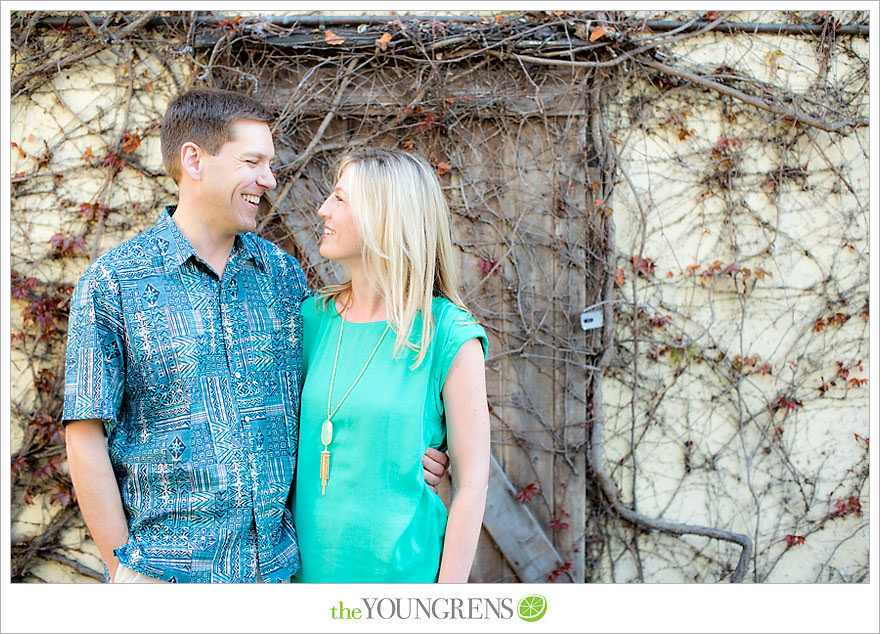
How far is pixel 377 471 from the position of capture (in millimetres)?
1868

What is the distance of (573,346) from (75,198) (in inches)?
94.0

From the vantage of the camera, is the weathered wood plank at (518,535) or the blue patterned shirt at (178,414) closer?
the blue patterned shirt at (178,414)

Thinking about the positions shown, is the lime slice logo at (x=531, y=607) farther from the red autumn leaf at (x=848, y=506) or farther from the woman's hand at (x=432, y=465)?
the red autumn leaf at (x=848, y=506)

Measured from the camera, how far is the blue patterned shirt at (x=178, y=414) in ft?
5.89

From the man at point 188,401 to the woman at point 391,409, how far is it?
0.09 m

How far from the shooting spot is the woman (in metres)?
1.87

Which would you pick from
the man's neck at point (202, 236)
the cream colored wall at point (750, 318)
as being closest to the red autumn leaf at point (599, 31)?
the cream colored wall at point (750, 318)

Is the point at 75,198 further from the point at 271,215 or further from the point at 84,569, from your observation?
the point at 84,569

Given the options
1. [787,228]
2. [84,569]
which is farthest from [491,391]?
[84,569]

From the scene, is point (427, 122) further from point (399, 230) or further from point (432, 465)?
point (432, 465)

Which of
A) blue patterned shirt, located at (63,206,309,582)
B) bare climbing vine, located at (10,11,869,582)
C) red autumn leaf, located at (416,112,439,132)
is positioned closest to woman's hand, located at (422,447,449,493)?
blue patterned shirt, located at (63,206,309,582)

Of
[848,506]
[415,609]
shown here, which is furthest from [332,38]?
[848,506]

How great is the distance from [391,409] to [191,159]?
0.86 metres

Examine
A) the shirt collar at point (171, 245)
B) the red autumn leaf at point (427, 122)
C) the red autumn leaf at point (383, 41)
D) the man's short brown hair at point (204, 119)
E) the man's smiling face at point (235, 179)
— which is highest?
the red autumn leaf at point (383, 41)
